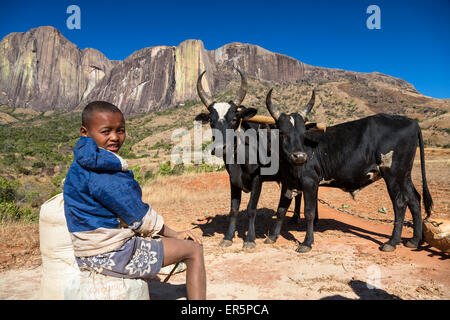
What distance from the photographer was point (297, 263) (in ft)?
14.9

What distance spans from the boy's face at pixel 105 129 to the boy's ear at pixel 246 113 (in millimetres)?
3363

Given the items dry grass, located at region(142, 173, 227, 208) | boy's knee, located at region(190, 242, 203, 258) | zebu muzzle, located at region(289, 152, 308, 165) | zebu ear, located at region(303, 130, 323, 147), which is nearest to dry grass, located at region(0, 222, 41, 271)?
boy's knee, located at region(190, 242, 203, 258)

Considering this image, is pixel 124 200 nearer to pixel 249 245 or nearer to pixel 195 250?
pixel 195 250

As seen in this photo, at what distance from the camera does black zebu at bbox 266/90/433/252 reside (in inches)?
208

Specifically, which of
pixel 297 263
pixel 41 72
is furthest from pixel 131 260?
pixel 41 72

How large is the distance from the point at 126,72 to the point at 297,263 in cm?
11221

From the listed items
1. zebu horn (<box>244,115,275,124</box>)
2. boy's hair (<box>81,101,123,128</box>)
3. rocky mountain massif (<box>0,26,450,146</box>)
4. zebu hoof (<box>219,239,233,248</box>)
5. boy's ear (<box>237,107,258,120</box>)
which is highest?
rocky mountain massif (<box>0,26,450,146</box>)

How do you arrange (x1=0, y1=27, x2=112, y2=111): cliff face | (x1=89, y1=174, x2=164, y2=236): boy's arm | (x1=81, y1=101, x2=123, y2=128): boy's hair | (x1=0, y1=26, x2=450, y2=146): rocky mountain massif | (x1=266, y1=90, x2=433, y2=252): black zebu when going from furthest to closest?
(x1=0, y1=27, x2=112, y2=111): cliff face → (x1=0, y1=26, x2=450, y2=146): rocky mountain massif → (x1=266, y1=90, x2=433, y2=252): black zebu → (x1=81, y1=101, x2=123, y2=128): boy's hair → (x1=89, y1=174, x2=164, y2=236): boy's arm

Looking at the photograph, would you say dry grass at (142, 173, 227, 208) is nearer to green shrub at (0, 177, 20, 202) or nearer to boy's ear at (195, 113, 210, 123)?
boy's ear at (195, 113, 210, 123)

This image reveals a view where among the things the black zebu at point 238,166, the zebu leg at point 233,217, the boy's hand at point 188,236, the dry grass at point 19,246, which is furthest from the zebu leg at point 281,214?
the dry grass at point 19,246

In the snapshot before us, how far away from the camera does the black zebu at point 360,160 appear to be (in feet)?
17.3

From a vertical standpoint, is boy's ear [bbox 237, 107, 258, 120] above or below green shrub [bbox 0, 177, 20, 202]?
above

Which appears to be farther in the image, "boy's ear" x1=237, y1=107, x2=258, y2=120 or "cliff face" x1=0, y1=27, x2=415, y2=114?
"cliff face" x1=0, y1=27, x2=415, y2=114
